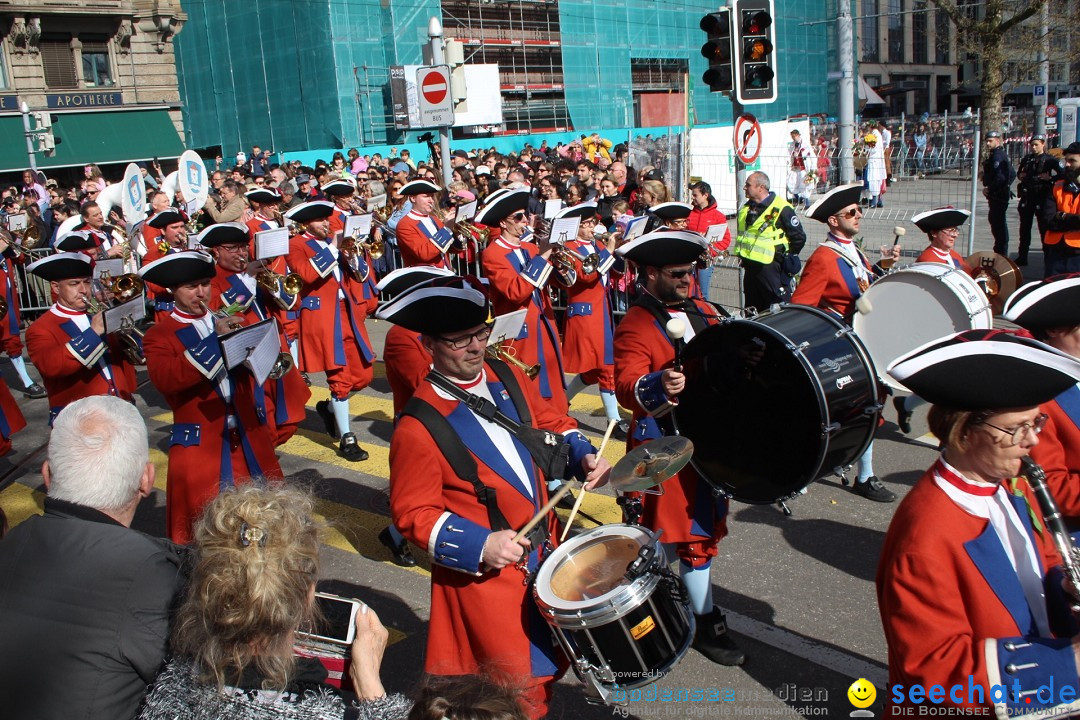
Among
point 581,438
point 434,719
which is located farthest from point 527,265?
point 434,719

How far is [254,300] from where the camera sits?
700cm

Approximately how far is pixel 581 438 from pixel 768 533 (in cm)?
271

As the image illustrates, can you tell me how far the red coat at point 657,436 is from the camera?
4.27 meters

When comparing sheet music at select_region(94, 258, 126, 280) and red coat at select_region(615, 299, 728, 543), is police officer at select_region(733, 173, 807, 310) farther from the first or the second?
sheet music at select_region(94, 258, 126, 280)

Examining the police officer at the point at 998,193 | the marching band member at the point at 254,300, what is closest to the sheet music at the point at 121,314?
the marching band member at the point at 254,300

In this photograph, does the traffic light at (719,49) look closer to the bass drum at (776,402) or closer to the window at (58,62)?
the bass drum at (776,402)

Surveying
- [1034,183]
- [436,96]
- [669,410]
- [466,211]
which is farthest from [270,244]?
[1034,183]

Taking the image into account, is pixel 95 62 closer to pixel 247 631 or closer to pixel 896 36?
pixel 247 631

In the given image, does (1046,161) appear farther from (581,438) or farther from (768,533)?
(581,438)

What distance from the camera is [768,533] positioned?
5.91 meters

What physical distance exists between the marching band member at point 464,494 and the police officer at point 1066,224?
9454 millimetres

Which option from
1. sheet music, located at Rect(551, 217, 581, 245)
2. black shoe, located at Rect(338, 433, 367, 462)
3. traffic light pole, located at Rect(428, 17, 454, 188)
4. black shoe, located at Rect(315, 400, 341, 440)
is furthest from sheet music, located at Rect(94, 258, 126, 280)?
traffic light pole, located at Rect(428, 17, 454, 188)

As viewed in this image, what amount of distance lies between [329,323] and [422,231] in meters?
1.52

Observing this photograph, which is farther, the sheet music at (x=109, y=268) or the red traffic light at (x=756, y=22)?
the red traffic light at (x=756, y=22)
